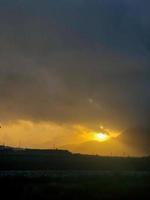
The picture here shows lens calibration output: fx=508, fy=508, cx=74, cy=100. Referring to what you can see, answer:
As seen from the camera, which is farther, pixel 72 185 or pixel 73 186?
pixel 72 185

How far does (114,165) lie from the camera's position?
134125 millimetres

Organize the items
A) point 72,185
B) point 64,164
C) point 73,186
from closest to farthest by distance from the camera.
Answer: point 73,186
point 72,185
point 64,164

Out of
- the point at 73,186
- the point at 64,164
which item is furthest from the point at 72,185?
the point at 64,164

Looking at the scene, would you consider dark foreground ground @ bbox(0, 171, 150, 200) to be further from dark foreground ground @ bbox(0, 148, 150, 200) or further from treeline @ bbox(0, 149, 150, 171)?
treeline @ bbox(0, 149, 150, 171)

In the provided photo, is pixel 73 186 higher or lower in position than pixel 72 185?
lower

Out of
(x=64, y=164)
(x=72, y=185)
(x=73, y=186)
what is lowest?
(x=73, y=186)

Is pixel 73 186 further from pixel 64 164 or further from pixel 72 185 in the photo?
pixel 64 164

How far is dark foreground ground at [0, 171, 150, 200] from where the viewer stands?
79938mm

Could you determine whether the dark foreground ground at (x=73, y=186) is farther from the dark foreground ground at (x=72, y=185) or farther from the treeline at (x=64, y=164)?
the treeline at (x=64, y=164)

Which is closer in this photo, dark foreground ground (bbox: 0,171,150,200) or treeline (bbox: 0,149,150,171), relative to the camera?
dark foreground ground (bbox: 0,171,150,200)

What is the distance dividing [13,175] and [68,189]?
59.6 feet

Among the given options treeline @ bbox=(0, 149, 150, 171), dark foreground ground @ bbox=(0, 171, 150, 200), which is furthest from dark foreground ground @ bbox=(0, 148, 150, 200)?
treeline @ bbox=(0, 149, 150, 171)

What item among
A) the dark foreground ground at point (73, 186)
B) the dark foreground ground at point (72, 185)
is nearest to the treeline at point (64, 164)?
the dark foreground ground at point (72, 185)

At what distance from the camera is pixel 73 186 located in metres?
85.8
